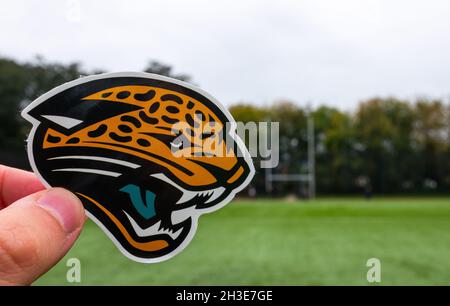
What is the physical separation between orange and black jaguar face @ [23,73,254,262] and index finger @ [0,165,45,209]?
274 mm

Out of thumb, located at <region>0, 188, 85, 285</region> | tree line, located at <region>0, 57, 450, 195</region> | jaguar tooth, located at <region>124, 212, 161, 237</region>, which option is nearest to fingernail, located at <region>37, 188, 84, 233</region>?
thumb, located at <region>0, 188, 85, 285</region>

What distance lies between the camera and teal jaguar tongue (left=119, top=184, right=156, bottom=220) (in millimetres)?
966

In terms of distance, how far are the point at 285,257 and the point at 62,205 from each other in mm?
3463

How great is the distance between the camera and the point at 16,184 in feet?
3.97

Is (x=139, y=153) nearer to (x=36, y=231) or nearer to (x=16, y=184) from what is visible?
(x=36, y=231)

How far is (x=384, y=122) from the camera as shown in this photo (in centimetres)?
1697

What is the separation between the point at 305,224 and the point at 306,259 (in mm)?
3301

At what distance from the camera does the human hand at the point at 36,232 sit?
911mm

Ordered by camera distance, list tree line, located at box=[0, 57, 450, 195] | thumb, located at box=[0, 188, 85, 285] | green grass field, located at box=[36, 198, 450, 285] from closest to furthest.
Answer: thumb, located at box=[0, 188, 85, 285]
green grass field, located at box=[36, 198, 450, 285]
tree line, located at box=[0, 57, 450, 195]

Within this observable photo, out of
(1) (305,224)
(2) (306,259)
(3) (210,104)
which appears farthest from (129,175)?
(1) (305,224)

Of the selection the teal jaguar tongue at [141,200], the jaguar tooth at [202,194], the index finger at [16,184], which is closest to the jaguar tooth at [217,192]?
the jaguar tooth at [202,194]

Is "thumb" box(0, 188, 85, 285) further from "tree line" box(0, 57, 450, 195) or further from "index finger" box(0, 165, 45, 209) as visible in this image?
"tree line" box(0, 57, 450, 195)

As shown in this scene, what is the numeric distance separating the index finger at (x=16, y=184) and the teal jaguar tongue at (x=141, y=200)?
1.15 ft
